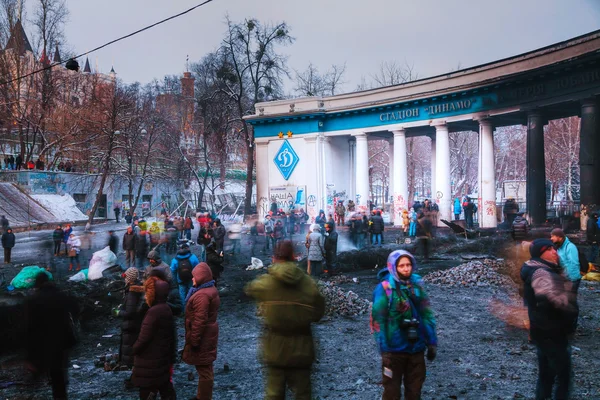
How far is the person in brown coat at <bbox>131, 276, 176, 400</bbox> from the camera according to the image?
16.9ft

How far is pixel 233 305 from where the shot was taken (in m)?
12.2

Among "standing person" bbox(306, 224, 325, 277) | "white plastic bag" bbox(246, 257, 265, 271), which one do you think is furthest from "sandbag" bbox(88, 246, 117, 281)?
"standing person" bbox(306, 224, 325, 277)

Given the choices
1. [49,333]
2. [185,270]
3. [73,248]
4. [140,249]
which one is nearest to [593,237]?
[185,270]

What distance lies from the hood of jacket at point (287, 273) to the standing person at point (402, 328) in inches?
30.8

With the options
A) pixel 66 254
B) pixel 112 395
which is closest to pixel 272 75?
pixel 66 254

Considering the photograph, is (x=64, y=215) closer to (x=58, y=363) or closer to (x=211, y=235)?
(x=211, y=235)

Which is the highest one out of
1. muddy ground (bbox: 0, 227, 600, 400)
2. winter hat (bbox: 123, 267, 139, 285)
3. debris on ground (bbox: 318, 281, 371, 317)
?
winter hat (bbox: 123, 267, 139, 285)

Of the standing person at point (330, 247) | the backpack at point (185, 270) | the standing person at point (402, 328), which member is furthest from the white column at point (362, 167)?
the standing person at point (402, 328)

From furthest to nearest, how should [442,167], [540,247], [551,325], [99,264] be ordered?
1. [442,167]
2. [99,264]
3. [540,247]
4. [551,325]

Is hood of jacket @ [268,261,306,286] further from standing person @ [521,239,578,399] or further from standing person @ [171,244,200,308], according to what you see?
standing person @ [171,244,200,308]

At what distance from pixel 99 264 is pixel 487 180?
19.1 m

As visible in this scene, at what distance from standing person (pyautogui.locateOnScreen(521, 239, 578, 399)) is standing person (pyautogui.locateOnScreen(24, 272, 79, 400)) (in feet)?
16.5

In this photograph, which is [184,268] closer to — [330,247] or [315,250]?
[315,250]

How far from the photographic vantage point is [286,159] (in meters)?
33.3
